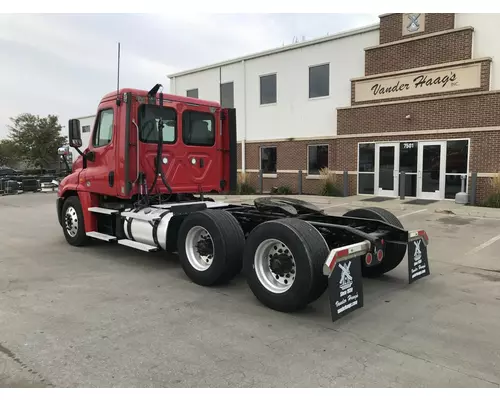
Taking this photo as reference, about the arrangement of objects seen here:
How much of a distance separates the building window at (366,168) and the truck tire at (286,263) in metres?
13.6

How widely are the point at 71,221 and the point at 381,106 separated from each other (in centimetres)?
1293

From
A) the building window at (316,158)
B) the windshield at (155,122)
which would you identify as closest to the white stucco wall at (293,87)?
the building window at (316,158)

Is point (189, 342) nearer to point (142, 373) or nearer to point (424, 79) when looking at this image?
point (142, 373)

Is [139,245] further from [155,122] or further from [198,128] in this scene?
[198,128]

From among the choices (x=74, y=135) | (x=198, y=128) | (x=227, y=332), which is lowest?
(x=227, y=332)

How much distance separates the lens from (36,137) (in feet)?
151

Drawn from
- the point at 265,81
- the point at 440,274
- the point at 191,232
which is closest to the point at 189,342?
the point at 191,232

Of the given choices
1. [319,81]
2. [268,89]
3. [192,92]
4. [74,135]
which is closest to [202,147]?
[74,135]

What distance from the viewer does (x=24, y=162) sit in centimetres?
5044

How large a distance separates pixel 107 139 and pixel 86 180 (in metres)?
0.99

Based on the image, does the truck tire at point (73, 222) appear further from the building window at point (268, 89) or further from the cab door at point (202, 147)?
the building window at point (268, 89)

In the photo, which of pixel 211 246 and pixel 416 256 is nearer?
pixel 416 256

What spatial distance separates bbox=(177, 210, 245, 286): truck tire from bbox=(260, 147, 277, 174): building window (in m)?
15.6

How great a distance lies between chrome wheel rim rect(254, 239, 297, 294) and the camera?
15.1 ft
